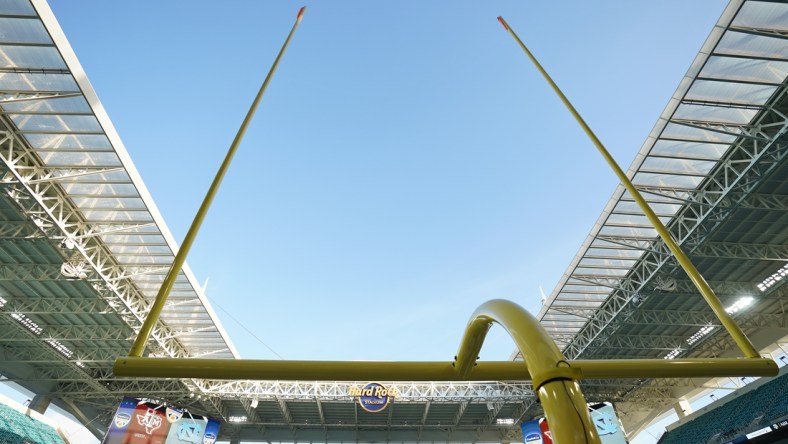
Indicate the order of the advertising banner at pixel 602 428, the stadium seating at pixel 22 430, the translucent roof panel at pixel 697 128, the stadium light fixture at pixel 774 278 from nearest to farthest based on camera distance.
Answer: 1. the translucent roof panel at pixel 697 128
2. the stadium light fixture at pixel 774 278
3. the stadium seating at pixel 22 430
4. the advertising banner at pixel 602 428

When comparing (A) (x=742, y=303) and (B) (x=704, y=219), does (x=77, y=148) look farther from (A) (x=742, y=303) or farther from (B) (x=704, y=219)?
(A) (x=742, y=303)

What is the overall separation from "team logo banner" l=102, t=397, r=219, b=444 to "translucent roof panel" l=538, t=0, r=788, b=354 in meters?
22.2

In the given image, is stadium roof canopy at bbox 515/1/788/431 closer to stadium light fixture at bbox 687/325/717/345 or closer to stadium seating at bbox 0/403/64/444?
stadium light fixture at bbox 687/325/717/345

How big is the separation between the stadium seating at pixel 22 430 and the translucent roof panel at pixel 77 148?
10.8 meters

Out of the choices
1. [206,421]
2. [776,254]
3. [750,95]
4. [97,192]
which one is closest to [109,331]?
[206,421]

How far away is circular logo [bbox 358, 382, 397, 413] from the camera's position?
22797 millimetres

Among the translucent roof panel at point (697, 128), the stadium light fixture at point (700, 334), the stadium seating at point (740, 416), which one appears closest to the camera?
the translucent roof panel at point (697, 128)

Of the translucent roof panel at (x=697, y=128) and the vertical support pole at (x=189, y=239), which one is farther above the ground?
the translucent roof panel at (x=697, y=128)

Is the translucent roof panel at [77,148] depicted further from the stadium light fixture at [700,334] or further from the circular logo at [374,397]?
the stadium light fixture at [700,334]

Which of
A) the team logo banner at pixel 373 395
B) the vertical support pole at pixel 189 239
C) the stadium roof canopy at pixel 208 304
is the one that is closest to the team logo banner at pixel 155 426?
the stadium roof canopy at pixel 208 304

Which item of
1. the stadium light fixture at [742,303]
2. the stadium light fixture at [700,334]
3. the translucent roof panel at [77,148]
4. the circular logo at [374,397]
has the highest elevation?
the translucent roof panel at [77,148]

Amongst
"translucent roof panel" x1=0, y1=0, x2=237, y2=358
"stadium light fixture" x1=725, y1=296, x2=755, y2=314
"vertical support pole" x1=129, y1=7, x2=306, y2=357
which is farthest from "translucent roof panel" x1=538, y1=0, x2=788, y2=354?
"translucent roof panel" x1=0, y1=0, x2=237, y2=358

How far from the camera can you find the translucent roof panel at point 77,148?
1065cm

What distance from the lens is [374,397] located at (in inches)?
906
